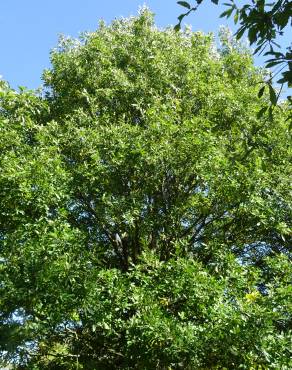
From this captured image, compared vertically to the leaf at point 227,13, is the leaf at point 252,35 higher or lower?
lower

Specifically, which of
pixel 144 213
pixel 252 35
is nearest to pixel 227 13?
pixel 252 35

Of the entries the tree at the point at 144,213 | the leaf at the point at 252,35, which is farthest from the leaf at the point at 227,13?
the tree at the point at 144,213

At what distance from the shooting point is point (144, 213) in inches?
485

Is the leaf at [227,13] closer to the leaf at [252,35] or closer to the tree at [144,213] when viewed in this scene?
the leaf at [252,35]

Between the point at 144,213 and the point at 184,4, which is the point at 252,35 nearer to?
the point at 184,4

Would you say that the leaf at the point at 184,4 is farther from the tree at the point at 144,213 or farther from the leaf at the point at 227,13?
the tree at the point at 144,213

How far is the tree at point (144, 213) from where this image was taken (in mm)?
8672

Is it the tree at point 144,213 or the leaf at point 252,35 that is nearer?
the leaf at point 252,35

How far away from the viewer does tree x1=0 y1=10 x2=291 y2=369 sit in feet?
28.5

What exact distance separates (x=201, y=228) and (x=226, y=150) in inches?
93.8

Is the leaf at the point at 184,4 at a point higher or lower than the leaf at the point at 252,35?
higher

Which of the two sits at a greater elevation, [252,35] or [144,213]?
[144,213]

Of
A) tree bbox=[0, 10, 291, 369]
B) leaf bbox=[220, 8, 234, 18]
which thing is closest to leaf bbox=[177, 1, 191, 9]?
leaf bbox=[220, 8, 234, 18]

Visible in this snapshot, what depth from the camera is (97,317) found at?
29.2 feet
